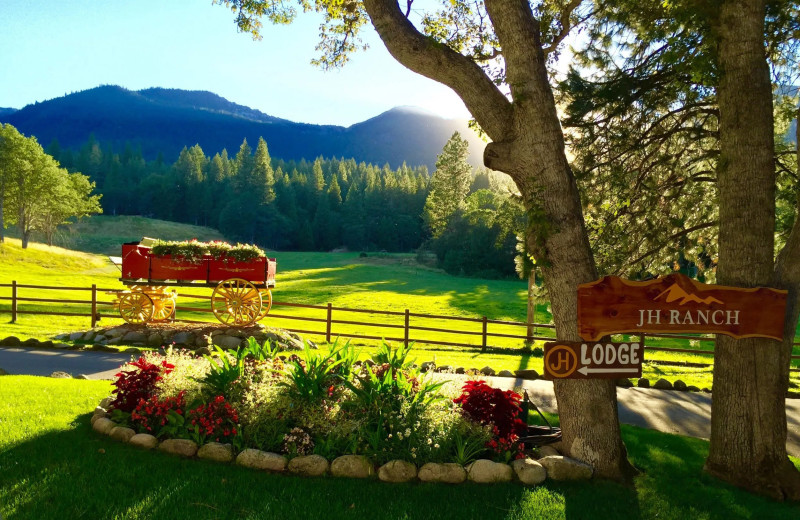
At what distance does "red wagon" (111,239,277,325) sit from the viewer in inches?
530

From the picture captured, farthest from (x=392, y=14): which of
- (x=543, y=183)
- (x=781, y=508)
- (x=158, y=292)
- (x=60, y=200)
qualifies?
(x=60, y=200)

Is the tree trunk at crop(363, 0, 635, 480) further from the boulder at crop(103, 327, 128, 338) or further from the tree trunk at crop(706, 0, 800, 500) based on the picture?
the boulder at crop(103, 327, 128, 338)

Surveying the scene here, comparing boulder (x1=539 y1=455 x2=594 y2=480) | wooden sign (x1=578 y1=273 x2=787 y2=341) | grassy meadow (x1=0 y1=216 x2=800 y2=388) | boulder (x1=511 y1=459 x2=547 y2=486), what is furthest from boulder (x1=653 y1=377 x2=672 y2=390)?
boulder (x1=511 y1=459 x2=547 y2=486)

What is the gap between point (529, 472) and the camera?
195 inches

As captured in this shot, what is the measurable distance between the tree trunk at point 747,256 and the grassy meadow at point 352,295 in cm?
707

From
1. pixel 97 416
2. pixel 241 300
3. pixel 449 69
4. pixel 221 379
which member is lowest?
pixel 97 416

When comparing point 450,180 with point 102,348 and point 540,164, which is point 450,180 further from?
point 540,164

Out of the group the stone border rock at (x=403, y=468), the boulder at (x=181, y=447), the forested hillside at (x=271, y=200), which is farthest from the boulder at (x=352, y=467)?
the forested hillside at (x=271, y=200)

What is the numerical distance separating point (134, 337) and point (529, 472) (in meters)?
11.7

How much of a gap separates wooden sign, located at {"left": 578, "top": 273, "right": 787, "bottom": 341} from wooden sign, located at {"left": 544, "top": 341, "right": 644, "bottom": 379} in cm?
15

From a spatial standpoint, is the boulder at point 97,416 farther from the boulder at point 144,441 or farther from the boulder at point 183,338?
the boulder at point 183,338

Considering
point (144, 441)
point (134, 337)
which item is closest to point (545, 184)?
point (144, 441)

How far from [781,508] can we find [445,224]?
5326 centimetres

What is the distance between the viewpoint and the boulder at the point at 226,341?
12867 mm
